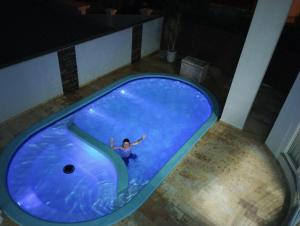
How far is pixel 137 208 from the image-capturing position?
13.1 feet

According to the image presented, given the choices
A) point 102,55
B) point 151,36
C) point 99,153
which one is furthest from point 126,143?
point 151,36


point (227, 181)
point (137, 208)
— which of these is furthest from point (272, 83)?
point (137, 208)

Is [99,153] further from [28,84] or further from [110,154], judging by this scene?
[28,84]

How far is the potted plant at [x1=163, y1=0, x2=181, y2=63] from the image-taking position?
26.3 ft

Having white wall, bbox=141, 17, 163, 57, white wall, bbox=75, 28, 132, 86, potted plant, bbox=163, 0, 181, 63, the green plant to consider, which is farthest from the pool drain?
the green plant

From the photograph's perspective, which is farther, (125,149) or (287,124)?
(125,149)

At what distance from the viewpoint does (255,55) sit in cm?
500

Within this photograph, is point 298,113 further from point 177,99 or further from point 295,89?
point 177,99

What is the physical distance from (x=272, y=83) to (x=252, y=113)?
1.71 meters

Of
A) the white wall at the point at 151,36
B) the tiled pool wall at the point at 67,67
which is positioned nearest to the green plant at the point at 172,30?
the white wall at the point at 151,36

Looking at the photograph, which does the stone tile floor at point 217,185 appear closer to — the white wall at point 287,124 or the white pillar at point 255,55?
the white wall at point 287,124

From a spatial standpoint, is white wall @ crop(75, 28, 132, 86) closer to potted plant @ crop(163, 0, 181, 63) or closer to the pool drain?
potted plant @ crop(163, 0, 181, 63)

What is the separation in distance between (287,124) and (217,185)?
71.8 inches

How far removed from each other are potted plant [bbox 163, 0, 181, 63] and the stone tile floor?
3.61m
